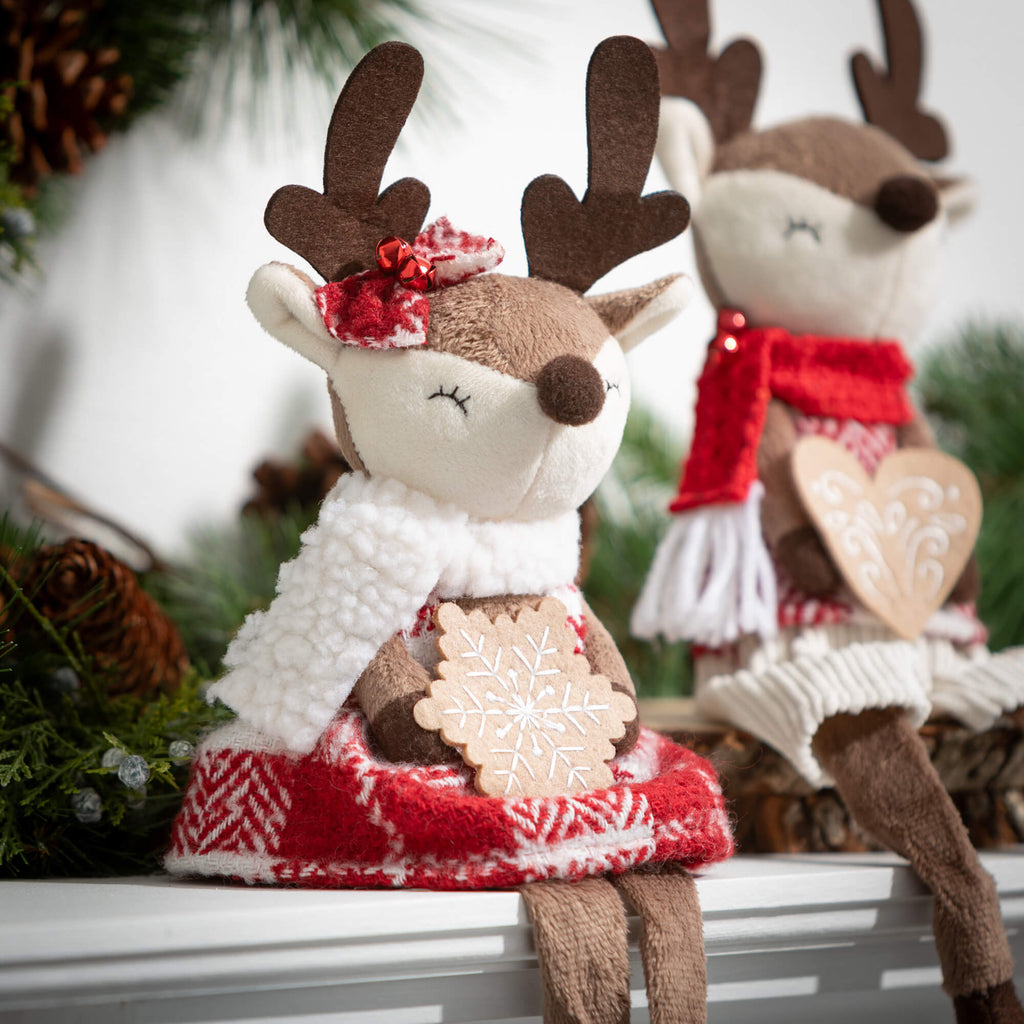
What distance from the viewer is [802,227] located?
2.55 ft

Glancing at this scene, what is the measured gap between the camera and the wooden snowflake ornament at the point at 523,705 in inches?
20.3

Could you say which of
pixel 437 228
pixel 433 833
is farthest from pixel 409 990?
pixel 437 228

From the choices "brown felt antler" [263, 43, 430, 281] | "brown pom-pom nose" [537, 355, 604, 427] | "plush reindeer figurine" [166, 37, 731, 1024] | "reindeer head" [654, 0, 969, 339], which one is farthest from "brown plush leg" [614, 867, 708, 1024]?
"reindeer head" [654, 0, 969, 339]

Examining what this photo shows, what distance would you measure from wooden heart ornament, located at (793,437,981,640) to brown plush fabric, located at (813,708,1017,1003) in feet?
0.36

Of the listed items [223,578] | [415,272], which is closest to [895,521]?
[415,272]

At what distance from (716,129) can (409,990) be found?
0.66 meters

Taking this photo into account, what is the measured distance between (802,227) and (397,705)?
483mm

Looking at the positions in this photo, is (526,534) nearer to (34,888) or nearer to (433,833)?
(433,833)

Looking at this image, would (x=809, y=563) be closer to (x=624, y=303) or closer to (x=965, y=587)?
(x=965, y=587)

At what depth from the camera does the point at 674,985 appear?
482 mm

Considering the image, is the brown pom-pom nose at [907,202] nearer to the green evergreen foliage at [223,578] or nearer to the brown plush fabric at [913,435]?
the brown plush fabric at [913,435]

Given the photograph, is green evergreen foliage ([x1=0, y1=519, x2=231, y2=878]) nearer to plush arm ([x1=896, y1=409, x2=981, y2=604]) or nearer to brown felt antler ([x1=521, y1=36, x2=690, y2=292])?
brown felt antler ([x1=521, y1=36, x2=690, y2=292])

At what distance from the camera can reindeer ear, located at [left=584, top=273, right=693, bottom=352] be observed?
1.94 feet

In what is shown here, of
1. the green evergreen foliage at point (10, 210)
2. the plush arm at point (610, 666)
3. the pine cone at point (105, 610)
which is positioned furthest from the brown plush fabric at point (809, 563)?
the green evergreen foliage at point (10, 210)
